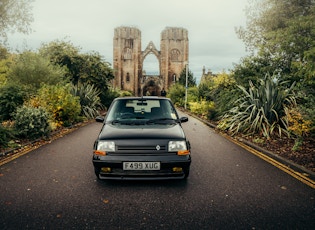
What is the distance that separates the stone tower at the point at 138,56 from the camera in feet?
245

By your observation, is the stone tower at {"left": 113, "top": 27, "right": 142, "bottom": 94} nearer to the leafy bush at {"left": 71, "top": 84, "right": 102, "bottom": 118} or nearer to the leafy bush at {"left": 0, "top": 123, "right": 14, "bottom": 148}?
the leafy bush at {"left": 71, "top": 84, "right": 102, "bottom": 118}

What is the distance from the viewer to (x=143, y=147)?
14.5ft

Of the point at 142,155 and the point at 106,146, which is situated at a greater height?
the point at 106,146

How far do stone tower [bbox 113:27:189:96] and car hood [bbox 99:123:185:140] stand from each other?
7004 centimetres

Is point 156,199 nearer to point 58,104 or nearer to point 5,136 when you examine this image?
point 5,136

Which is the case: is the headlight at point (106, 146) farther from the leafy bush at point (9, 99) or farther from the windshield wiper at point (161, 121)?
the leafy bush at point (9, 99)

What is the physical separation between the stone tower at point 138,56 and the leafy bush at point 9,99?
62.5 m

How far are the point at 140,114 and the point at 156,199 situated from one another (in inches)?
76.9

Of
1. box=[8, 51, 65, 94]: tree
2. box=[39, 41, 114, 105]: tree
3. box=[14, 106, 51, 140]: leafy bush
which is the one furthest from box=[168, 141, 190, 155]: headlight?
box=[39, 41, 114, 105]: tree

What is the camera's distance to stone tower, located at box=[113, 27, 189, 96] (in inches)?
2943

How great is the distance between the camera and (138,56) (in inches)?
2965

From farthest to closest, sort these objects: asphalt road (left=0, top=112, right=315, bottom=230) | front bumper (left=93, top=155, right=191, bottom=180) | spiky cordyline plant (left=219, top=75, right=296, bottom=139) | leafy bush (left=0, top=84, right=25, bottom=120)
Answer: leafy bush (left=0, top=84, right=25, bottom=120)
spiky cordyline plant (left=219, top=75, right=296, bottom=139)
front bumper (left=93, top=155, right=191, bottom=180)
asphalt road (left=0, top=112, right=315, bottom=230)

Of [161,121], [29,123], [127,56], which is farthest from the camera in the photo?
[127,56]

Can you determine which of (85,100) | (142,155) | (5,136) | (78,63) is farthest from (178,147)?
(78,63)
